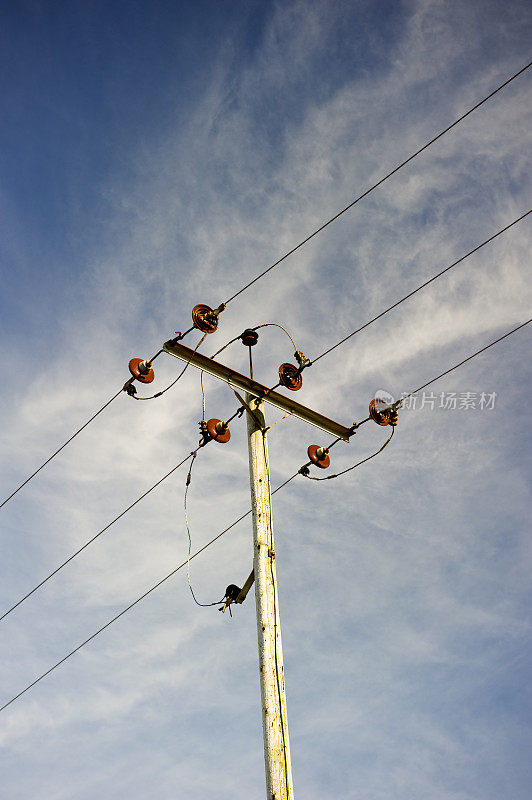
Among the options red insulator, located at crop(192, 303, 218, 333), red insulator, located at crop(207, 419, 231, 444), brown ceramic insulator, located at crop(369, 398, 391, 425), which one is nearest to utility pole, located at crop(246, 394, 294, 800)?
red insulator, located at crop(207, 419, 231, 444)

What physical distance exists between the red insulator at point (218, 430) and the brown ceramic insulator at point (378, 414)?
6.89 ft

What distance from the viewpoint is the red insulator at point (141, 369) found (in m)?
9.78

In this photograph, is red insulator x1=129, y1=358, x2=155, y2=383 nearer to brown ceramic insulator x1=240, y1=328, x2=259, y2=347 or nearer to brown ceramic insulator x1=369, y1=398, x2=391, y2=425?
brown ceramic insulator x1=240, y1=328, x2=259, y2=347

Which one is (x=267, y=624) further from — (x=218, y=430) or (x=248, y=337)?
(x=248, y=337)

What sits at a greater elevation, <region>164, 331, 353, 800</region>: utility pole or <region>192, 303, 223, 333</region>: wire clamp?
<region>192, 303, 223, 333</region>: wire clamp

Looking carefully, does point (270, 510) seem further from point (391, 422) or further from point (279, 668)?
point (391, 422)

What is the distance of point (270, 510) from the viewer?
8.73 m

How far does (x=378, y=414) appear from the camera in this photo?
1028 cm

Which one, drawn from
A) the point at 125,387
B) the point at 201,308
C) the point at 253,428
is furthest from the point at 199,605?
the point at 201,308

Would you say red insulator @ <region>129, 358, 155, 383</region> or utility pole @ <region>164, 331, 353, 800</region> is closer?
utility pole @ <region>164, 331, 353, 800</region>

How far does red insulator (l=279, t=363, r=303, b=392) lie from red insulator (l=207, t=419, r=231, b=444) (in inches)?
39.1

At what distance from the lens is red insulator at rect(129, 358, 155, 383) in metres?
9.78

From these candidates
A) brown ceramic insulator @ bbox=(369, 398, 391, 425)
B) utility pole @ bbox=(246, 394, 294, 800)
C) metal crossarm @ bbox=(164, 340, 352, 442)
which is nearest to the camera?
utility pole @ bbox=(246, 394, 294, 800)

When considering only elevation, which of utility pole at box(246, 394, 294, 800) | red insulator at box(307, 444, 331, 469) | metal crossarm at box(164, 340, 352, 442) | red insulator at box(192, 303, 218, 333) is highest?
red insulator at box(192, 303, 218, 333)
